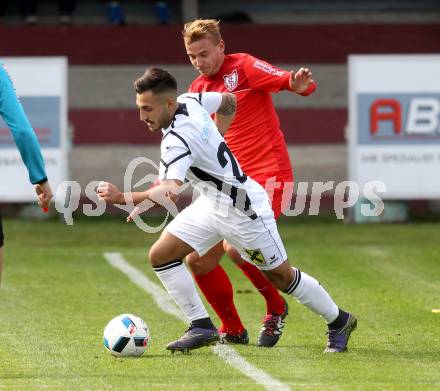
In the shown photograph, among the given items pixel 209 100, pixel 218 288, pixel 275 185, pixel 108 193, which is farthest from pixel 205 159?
pixel 275 185

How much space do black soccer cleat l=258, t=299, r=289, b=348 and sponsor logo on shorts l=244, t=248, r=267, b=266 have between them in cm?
85

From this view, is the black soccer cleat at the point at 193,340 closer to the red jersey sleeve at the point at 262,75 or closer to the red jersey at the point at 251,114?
the red jersey at the point at 251,114

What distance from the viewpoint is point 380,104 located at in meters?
19.9

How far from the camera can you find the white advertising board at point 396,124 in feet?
63.6

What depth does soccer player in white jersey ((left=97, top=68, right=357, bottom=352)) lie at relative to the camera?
27.3 ft

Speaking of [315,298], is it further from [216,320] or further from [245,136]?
[216,320]

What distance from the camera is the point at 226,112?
30.5ft

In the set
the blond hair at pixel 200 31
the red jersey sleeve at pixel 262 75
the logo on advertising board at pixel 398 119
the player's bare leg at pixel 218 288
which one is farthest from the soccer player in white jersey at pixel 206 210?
the logo on advertising board at pixel 398 119

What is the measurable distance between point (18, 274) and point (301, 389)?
7.36 meters

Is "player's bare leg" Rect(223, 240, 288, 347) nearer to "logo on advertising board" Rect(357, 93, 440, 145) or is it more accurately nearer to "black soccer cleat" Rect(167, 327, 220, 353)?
"black soccer cleat" Rect(167, 327, 220, 353)

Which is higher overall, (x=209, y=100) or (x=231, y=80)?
(x=209, y=100)

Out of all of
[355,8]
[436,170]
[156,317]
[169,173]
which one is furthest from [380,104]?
[169,173]

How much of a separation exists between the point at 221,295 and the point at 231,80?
5.35ft

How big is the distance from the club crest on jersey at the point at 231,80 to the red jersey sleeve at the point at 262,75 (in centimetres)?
9
